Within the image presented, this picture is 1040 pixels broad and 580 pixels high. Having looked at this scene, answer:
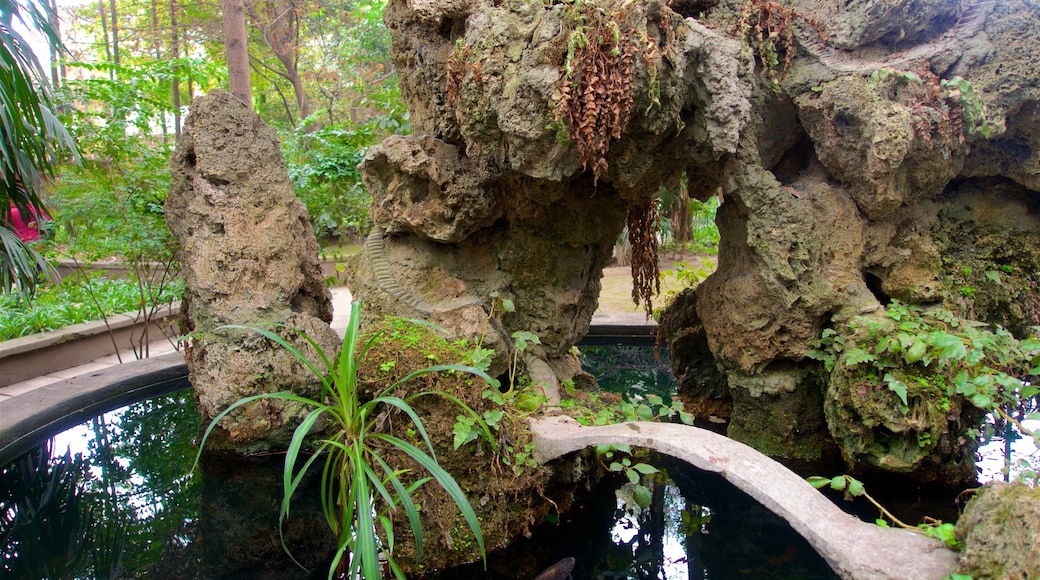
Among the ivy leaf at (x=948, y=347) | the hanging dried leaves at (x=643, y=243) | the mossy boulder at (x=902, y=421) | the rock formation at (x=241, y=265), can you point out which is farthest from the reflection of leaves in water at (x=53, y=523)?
the ivy leaf at (x=948, y=347)

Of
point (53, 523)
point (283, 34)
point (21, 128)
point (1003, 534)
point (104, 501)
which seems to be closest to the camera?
point (1003, 534)

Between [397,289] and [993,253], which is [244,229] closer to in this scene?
[397,289]

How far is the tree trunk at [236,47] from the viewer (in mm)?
6434

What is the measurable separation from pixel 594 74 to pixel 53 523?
3495 millimetres

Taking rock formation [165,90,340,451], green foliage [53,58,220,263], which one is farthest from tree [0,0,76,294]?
rock formation [165,90,340,451]

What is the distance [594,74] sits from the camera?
100 inches

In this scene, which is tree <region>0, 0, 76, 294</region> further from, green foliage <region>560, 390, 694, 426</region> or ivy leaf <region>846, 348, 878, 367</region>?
ivy leaf <region>846, 348, 878, 367</region>

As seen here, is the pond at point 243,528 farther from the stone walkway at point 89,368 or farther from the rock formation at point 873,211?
the stone walkway at point 89,368

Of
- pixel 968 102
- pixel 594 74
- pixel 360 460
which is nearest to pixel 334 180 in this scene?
pixel 594 74

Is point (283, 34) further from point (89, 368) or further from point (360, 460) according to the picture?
point (360, 460)

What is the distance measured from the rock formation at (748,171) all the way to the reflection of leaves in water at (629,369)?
129 cm

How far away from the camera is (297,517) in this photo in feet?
10.8

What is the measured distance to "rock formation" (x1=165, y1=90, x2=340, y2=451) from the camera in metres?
3.40

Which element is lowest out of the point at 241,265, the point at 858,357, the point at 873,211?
the point at 858,357
